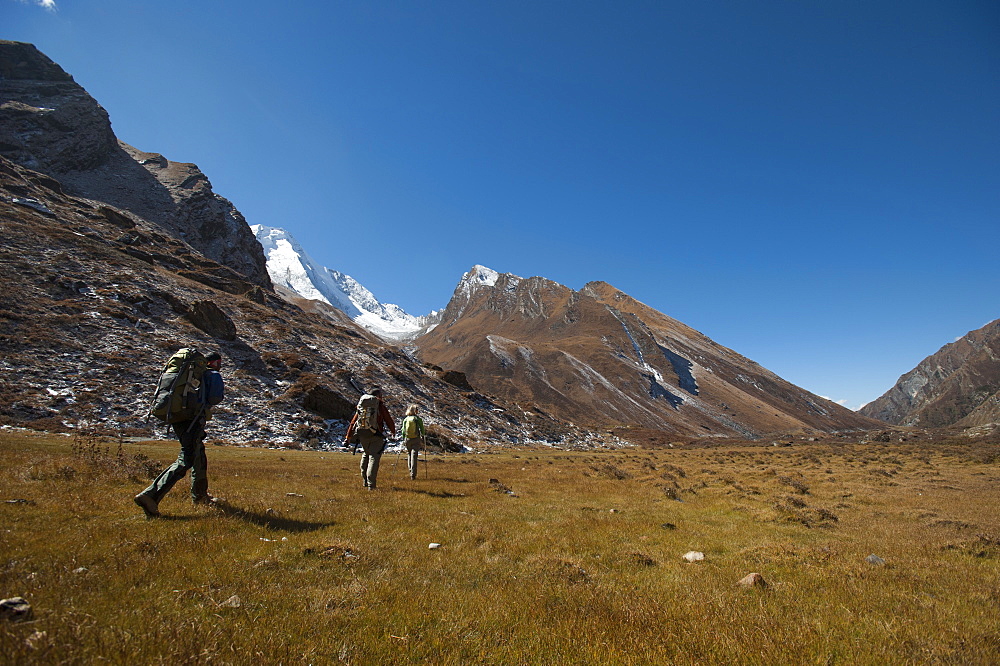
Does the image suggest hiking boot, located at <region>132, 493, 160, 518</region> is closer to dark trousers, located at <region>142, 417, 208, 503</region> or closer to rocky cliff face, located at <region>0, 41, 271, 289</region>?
dark trousers, located at <region>142, 417, 208, 503</region>

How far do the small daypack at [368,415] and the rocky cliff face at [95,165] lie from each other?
92.7 m

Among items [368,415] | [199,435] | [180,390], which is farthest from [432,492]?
[180,390]

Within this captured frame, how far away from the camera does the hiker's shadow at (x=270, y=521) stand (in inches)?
313

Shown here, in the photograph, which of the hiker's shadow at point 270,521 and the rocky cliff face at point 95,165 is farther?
the rocky cliff face at point 95,165

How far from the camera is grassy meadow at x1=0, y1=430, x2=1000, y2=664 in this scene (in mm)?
3902

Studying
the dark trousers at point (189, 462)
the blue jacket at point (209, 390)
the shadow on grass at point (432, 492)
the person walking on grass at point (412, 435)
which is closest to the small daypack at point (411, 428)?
the person walking on grass at point (412, 435)

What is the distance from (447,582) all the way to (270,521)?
4.38 m

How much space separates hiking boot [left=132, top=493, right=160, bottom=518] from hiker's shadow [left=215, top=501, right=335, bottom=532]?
106 centimetres

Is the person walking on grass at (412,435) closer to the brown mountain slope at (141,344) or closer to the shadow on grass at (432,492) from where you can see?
the shadow on grass at (432,492)

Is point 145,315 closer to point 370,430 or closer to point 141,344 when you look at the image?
point 141,344

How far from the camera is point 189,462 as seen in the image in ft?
27.7

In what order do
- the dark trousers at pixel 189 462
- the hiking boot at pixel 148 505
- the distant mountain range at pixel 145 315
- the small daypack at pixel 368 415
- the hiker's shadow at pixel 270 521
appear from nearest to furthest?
the hiking boot at pixel 148 505
the dark trousers at pixel 189 462
the hiker's shadow at pixel 270 521
the small daypack at pixel 368 415
the distant mountain range at pixel 145 315

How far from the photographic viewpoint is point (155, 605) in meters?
4.21

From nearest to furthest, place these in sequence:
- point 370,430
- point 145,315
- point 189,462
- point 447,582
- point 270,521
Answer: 1. point 447,582
2. point 270,521
3. point 189,462
4. point 370,430
5. point 145,315
